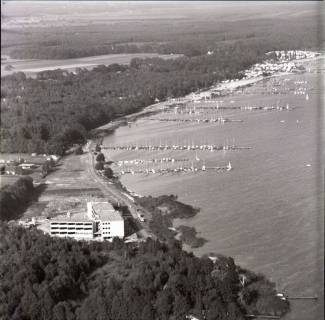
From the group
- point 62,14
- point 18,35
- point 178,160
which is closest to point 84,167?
point 178,160

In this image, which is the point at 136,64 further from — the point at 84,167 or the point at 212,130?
the point at 84,167

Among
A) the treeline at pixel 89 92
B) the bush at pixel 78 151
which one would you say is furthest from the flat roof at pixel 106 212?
the treeline at pixel 89 92

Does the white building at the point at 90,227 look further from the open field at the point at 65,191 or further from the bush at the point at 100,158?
the bush at the point at 100,158

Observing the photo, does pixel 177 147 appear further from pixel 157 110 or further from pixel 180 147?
pixel 157 110

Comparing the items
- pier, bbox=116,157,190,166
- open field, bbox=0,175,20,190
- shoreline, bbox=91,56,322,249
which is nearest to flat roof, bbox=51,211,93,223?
shoreline, bbox=91,56,322,249

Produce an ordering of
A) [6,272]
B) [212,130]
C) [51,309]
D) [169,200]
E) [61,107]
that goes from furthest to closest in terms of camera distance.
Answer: [61,107] → [212,130] → [169,200] → [6,272] → [51,309]

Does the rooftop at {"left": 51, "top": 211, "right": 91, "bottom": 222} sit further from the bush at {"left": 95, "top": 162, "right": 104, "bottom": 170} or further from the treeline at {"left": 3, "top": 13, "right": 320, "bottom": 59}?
the treeline at {"left": 3, "top": 13, "right": 320, "bottom": 59}
